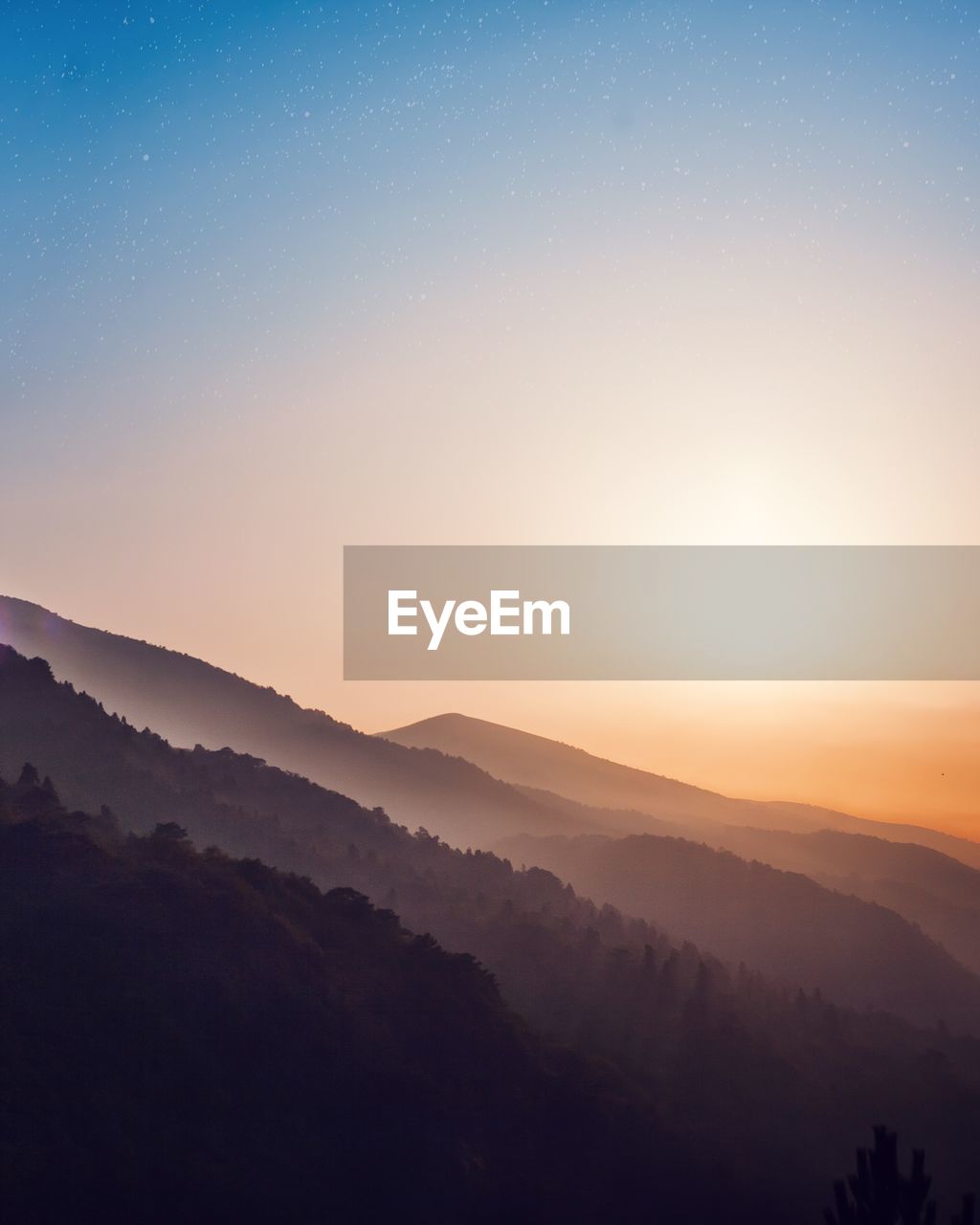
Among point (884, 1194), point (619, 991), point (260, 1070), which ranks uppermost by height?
point (884, 1194)

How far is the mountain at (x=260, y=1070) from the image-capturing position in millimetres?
57156

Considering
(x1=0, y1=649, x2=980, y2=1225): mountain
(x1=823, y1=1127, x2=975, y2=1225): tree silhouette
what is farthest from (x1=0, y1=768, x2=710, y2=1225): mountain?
(x1=823, y1=1127, x2=975, y2=1225): tree silhouette

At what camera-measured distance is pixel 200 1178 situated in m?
56.9

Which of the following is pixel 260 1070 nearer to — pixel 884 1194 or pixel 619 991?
pixel 884 1194

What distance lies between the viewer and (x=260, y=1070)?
2682 inches

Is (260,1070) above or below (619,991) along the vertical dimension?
above

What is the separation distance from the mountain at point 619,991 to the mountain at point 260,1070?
1416cm

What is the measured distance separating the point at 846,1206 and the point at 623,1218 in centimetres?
3664

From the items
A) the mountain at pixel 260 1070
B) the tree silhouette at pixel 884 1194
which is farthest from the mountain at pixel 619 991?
the tree silhouette at pixel 884 1194

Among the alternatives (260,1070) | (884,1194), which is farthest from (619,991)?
(884,1194)

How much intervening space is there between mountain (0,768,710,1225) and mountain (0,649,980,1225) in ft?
46.4

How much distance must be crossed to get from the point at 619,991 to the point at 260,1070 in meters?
89.6

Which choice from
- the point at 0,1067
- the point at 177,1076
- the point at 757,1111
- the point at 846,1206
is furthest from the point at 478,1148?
the point at 757,1111

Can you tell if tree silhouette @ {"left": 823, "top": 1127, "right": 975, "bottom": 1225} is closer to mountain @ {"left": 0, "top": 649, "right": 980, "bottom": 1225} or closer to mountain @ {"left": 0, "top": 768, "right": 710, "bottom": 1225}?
mountain @ {"left": 0, "top": 768, "right": 710, "bottom": 1225}
